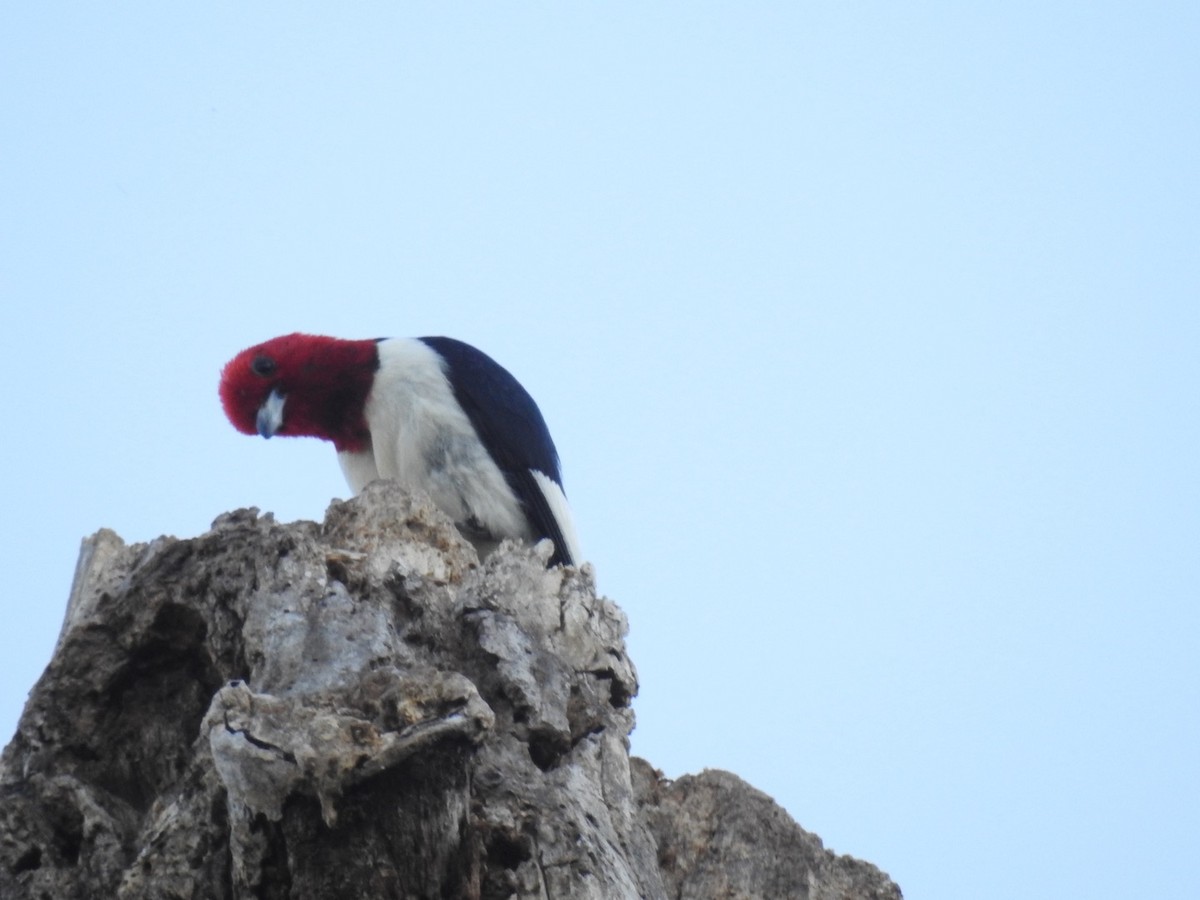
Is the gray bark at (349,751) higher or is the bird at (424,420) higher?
the bird at (424,420)

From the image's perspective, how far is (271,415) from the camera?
248 inches

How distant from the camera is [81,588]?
4414mm

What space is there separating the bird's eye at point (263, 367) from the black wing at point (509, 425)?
0.69 metres

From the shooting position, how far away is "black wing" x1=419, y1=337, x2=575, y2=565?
20.0 feet

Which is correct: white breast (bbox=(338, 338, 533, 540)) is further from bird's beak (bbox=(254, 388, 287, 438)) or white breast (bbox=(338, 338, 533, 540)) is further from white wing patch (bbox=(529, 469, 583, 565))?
bird's beak (bbox=(254, 388, 287, 438))

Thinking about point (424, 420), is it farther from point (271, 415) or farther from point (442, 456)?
point (271, 415)

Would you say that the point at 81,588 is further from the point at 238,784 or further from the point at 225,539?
the point at 238,784

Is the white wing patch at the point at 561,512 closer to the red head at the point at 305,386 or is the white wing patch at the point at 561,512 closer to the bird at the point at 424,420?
the bird at the point at 424,420

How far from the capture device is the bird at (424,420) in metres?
6.01

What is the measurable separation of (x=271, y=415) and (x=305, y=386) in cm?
18

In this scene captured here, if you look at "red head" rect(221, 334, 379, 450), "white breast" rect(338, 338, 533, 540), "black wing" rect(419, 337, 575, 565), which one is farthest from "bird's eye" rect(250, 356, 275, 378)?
"black wing" rect(419, 337, 575, 565)

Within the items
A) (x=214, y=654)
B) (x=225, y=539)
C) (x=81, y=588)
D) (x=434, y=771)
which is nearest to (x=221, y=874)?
(x=434, y=771)

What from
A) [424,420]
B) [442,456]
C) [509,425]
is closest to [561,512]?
[509,425]

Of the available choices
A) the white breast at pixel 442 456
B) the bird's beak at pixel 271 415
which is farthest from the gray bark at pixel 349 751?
the bird's beak at pixel 271 415
